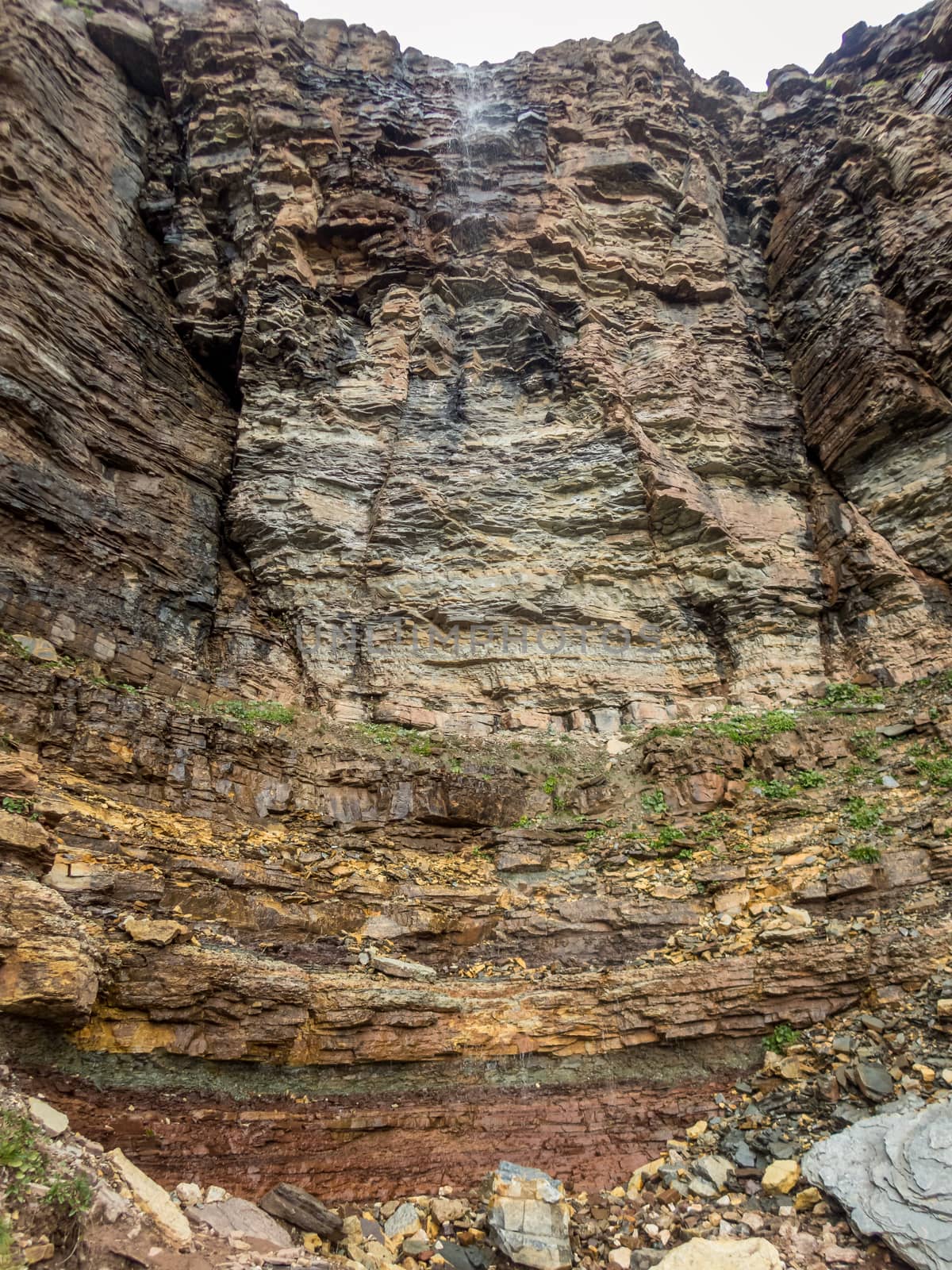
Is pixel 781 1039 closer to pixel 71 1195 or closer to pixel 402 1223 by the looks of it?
pixel 402 1223

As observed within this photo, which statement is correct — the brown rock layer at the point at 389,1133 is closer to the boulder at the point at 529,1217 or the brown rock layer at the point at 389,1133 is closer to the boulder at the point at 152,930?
the boulder at the point at 529,1217

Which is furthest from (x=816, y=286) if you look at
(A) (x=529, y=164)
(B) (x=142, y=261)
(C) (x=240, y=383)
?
(B) (x=142, y=261)

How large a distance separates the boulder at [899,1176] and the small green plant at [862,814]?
12.5 ft

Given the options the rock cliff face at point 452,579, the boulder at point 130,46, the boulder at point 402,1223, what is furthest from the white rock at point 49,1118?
the boulder at point 130,46

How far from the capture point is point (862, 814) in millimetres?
9078

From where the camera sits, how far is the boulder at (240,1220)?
15.6 ft

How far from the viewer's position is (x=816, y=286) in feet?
59.1

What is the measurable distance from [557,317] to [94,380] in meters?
10.8

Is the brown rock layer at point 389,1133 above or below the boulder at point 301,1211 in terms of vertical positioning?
above

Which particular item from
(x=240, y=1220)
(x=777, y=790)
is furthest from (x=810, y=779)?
(x=240, y=1220)

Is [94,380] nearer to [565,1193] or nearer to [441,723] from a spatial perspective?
[441,723]

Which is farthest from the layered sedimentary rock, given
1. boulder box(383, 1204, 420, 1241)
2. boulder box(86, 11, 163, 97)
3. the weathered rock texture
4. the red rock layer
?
boulder box(86, 11, 163, 97)

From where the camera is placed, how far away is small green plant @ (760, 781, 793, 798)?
10.3m

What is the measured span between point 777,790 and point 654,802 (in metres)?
1.83
